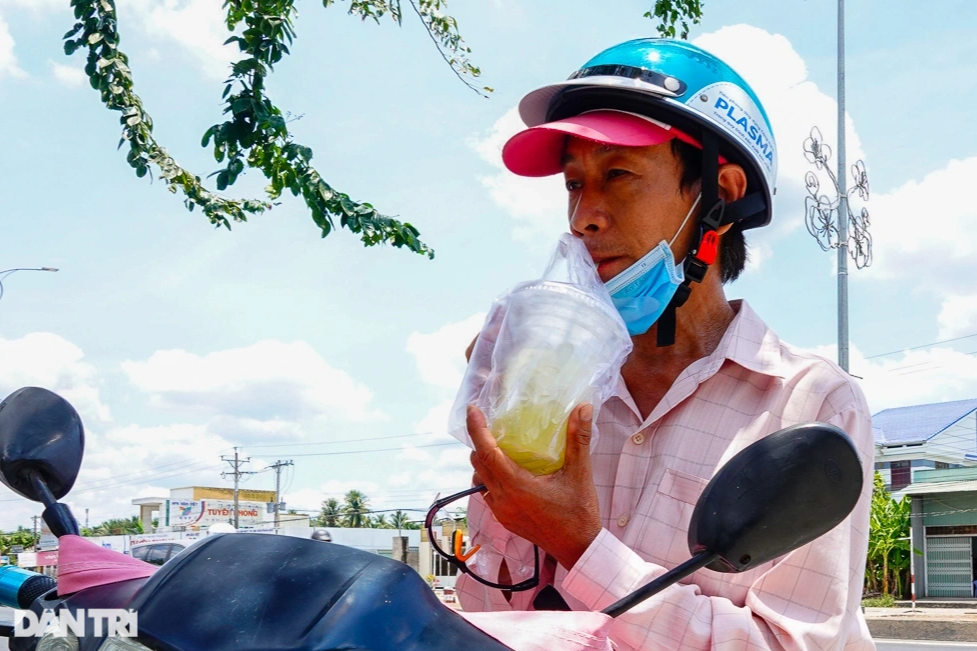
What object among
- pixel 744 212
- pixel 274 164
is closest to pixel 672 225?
pixel 744 212

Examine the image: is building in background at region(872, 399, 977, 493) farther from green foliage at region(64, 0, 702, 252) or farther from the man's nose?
the man's nose

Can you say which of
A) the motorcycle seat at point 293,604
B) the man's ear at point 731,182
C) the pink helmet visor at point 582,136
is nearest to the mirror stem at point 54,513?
the motorcycle seat at point 293,604

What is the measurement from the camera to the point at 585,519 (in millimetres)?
1443

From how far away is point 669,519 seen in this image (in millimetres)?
1725

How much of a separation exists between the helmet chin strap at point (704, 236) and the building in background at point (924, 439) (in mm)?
36616

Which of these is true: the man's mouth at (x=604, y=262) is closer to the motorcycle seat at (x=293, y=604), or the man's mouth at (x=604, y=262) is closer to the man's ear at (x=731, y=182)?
the man's ear at (x=731, y=182)

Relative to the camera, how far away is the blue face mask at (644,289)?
75.8 inches

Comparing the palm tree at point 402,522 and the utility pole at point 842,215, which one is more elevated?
the utility pole at point 842,215

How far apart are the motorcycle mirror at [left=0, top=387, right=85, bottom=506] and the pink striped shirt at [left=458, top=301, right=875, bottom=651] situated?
0.76 m

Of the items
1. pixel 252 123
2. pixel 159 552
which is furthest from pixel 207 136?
pixel 159 552

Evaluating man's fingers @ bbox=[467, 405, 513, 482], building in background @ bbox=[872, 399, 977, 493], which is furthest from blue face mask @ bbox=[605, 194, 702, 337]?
building in background @ bbox=[872, 399, 977, 493]

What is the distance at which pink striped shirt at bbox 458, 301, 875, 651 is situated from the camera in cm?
141

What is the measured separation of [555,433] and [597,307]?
24cm

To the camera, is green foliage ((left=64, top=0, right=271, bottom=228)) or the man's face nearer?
the man's face
